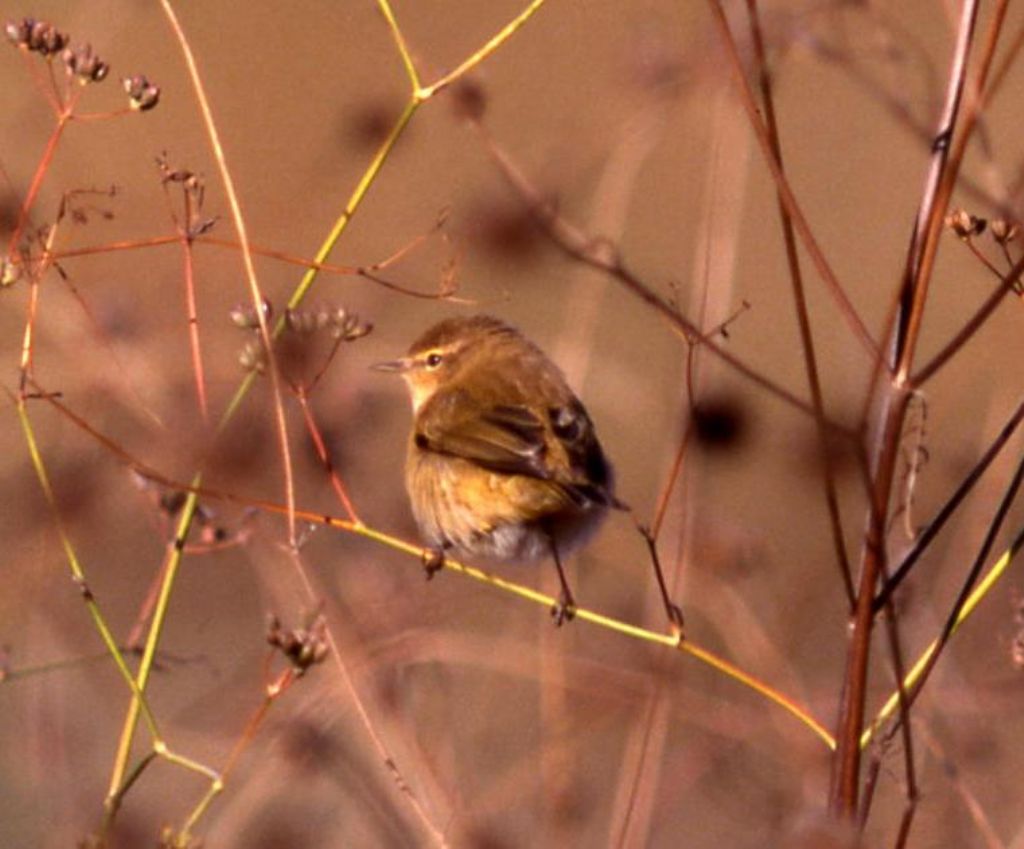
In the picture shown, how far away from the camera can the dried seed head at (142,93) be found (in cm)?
352

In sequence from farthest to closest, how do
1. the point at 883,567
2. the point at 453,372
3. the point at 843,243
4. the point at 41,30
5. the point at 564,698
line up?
1. the point at 843,243
2. the point at 453,372
3. the point at 564,698
4. the point at 41,30
5. the point at 883,567

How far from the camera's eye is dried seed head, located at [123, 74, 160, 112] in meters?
3.52

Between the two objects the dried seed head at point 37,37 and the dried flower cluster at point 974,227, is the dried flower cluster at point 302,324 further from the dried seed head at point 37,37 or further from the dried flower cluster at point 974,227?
the dried flower cluster at point 974,227

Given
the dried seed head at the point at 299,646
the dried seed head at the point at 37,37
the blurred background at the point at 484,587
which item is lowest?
the blurred background at the point at 484,587

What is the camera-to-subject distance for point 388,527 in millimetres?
5684

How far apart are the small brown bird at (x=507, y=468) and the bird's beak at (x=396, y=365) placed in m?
0.03

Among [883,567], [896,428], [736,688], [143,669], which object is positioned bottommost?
[736,688]

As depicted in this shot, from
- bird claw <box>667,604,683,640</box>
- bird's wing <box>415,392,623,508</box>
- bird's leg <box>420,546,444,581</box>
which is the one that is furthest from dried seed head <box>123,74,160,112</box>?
bird's wing <box>415,392,623,508</box>

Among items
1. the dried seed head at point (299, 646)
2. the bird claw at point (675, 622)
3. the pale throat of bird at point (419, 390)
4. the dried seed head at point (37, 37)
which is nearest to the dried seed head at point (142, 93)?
the dried seed head at point (37, 37)

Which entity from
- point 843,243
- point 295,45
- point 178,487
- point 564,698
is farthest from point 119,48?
point 178,487

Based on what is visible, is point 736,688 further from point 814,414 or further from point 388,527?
point 814,414

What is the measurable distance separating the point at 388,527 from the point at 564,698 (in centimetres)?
94

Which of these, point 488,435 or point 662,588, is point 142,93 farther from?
point 488,435

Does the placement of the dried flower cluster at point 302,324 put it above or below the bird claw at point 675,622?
above
